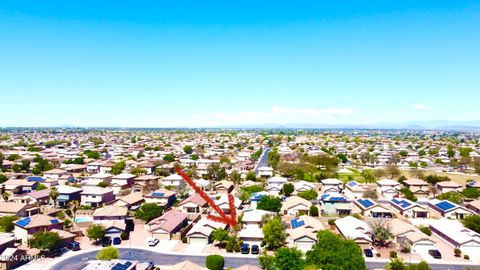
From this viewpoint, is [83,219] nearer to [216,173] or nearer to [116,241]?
[116,241]

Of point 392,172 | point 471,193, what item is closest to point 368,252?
point 471,193

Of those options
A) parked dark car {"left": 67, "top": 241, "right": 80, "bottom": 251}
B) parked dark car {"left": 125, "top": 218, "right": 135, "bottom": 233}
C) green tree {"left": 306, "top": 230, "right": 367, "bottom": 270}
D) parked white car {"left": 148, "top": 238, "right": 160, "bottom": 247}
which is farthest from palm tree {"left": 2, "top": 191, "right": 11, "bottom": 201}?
green tree {"left": 306, "top": 230, "right": 367, "bottom": 270}

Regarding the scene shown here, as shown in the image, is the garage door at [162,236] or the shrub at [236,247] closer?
the shrub at [236,247]

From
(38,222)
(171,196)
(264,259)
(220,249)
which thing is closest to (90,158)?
(171,196)

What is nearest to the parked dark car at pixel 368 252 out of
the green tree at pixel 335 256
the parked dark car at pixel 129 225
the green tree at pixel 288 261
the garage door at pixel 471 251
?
the green tree at pixel 335 256

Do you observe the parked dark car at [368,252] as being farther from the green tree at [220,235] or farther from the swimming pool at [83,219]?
the swimming pool at [83,219]

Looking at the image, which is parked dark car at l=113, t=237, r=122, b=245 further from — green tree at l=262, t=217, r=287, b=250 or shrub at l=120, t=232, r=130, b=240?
green tree at l=262, t=217, r=287, b=250
